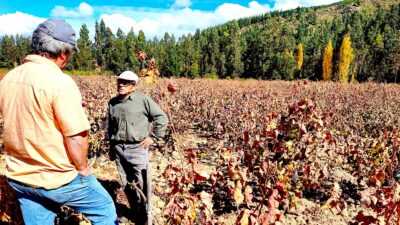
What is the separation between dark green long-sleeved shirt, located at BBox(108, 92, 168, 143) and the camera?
10.9ft

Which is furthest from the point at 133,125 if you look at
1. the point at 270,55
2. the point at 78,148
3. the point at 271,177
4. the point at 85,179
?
the point at 270,55

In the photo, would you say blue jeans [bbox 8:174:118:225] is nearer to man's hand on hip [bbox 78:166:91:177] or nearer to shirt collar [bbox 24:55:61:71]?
man's hand on hip [bbox 78:166:91:177]

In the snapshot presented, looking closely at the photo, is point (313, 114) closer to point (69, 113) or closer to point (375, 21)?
point (69, 113)

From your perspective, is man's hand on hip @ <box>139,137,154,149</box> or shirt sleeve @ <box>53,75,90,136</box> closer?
shirt sleeve @ <box>53,75,90,136</box>

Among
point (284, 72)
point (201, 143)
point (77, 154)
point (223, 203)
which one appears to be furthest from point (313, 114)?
point (284, 72)

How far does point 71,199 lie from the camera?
2012 millimetres

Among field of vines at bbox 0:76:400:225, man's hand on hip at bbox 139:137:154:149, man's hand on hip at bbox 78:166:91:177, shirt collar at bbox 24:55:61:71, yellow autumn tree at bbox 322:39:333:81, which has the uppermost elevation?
yellow autumn tree at bbox 322:39:333:81

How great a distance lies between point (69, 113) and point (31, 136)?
0.26 metres

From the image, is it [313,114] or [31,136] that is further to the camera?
[313,114]

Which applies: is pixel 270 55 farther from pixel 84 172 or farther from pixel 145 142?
pixel 84 172

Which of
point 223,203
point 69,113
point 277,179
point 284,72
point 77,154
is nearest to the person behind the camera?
point 69,113

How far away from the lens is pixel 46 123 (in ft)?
5.96

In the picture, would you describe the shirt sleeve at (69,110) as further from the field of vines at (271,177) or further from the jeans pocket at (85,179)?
the field of vines at (271,177)

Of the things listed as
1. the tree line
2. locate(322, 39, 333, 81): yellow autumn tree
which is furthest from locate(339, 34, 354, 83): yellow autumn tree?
locate(322, 39, 333, 81): yellow autumn tree
